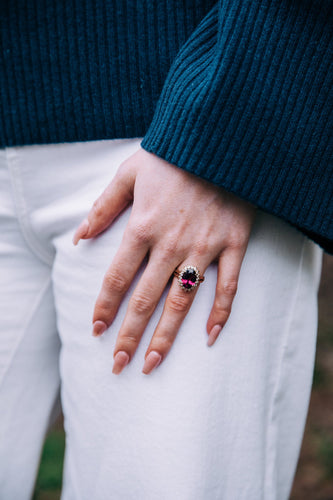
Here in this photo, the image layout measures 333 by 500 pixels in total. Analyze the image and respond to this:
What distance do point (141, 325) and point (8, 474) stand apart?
1.61 ft

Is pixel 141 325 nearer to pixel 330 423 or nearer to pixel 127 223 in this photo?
pixel 127 223

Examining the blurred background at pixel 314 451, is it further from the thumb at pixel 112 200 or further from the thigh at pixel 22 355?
the thumb at pixel 112 200

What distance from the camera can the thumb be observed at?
28.2 inches

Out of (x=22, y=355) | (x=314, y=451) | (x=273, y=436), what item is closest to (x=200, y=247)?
(x=273, y=436)

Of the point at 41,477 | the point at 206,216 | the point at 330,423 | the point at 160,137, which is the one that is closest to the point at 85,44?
the point at 160,137

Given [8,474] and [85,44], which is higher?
[85,44]

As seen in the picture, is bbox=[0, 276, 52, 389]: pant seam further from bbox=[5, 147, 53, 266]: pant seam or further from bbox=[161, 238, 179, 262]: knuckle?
bbox=[161, 238, 179, 262]: knuckle

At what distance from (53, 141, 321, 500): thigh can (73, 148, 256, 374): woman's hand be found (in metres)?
0.02

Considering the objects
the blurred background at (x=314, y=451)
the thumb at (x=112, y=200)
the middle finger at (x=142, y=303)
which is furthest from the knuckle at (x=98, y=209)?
the blurred background at (x=314, y=451)

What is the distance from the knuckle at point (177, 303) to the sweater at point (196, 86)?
16 centimetres

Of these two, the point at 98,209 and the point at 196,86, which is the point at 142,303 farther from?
the point at 196,86

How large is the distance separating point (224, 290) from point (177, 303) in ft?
0.22

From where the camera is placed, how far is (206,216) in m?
0.69

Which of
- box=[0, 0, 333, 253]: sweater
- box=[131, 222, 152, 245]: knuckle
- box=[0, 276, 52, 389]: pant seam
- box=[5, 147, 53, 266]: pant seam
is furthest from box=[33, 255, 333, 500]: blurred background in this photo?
box=[131, 222, 152, 245]: knuckle
